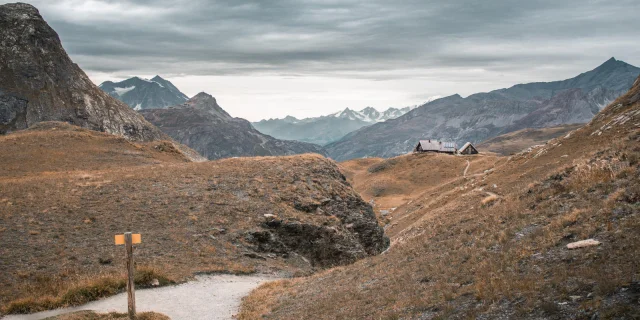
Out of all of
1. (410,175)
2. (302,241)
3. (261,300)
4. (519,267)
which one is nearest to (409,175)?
(410,175)

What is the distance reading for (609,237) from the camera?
1377 centimetres

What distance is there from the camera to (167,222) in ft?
118

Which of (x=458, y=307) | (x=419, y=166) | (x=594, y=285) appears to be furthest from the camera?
(x=419, y=166)

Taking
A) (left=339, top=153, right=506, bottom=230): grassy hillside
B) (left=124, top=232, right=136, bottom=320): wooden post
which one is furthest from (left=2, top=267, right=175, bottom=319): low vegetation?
(left=339, top=153, right=506, bottom=230): grassy hillside

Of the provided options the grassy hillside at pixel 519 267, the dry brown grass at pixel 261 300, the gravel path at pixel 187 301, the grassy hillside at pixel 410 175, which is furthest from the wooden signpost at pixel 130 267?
the grassy hillside at pixel 410 175

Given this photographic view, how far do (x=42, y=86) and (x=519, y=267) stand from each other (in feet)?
666

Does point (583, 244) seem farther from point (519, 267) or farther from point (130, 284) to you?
point (130, 284)

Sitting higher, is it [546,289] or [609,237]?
[609,237]

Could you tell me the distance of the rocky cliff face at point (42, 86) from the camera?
164m

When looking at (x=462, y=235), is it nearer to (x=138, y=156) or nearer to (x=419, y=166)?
(x=138, y=156)

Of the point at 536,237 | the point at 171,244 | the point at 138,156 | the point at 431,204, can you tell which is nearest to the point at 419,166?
the point at 431,204

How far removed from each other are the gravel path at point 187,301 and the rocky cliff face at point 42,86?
164m

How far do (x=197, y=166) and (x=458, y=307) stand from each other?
4412 centimetres

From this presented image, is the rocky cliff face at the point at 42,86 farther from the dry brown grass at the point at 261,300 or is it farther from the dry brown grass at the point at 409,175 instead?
the dry brown grass at the point at 261,300
